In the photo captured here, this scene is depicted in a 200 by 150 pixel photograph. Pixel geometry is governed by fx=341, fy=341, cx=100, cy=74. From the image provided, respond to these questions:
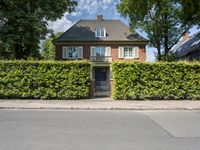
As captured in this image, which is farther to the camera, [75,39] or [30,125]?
[75,39]

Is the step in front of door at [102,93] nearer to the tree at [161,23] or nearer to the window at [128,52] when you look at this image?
the tree at [161,23]

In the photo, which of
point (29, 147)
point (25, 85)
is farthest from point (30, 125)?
point (25, 85)

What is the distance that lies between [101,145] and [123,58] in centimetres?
4148

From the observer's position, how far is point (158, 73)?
71.9ft

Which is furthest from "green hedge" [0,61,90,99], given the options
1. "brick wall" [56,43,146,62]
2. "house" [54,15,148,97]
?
"brick wall" [56,43,146,62]

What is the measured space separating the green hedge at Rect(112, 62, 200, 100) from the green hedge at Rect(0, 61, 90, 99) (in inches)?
88.2

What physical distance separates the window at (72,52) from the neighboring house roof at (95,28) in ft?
4.31

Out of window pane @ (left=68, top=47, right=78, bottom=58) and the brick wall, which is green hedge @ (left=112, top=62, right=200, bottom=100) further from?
window pane @ (left=68, top=47, right=78, bottom=58)

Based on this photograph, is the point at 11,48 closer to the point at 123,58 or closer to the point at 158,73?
the point at 158,73

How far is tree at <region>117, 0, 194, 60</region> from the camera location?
44188 millimetres

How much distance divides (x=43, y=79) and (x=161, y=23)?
28972mm

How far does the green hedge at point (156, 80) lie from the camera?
21.7m

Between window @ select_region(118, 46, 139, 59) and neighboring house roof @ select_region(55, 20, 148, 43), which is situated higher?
neighboring house roof @ select_region(55, 20, 148, 43)

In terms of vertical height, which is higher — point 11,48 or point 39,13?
point 39,13
